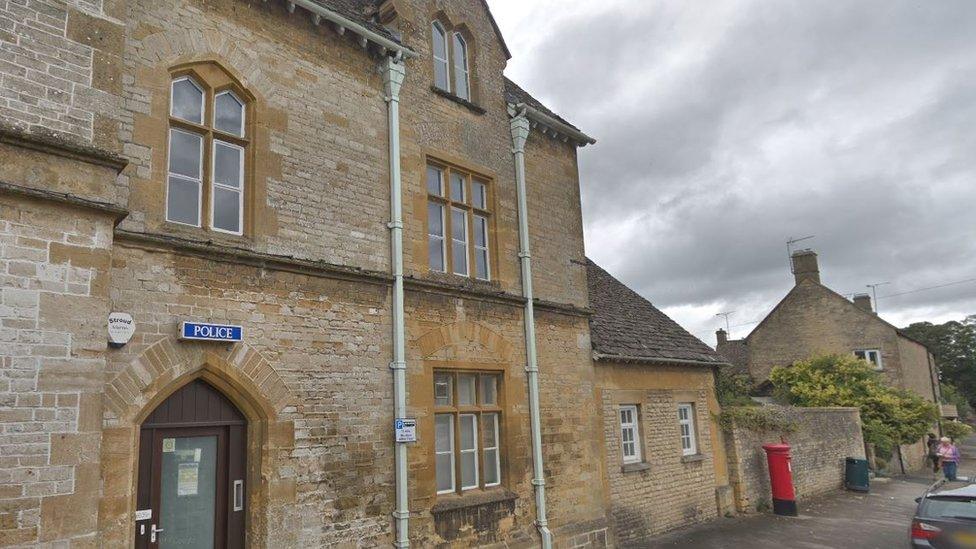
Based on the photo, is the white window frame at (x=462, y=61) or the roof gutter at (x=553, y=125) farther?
the roof gutter at (x=553, y=125)

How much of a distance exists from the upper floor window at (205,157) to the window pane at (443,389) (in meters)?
3.69

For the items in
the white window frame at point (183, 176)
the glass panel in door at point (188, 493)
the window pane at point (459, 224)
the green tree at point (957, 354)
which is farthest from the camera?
the green tree at point (957, 354)

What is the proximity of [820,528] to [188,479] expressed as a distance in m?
12.3

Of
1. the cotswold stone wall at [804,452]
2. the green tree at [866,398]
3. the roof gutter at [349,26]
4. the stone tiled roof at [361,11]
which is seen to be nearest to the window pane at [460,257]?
the roof gutter at [349,26]

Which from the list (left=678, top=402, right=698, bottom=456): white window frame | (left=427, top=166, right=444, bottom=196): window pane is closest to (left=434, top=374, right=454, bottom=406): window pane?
(left=427, top=166, right=444, bottom=196): window pane

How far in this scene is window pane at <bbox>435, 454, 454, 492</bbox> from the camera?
9625 millimetres

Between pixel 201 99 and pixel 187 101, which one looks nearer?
pixel 187 101

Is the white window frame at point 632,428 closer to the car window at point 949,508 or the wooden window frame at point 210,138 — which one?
the car window at point 949,508

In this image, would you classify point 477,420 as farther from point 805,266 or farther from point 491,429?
point 805,266

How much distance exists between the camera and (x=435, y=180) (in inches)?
423

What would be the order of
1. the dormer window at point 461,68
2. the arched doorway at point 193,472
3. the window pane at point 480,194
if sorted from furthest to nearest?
the dormer window at point 461,68, the window pane at point 480,194, the arched doorway at point 193,472

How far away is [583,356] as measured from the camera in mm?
12391

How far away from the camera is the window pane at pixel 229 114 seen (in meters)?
8.19

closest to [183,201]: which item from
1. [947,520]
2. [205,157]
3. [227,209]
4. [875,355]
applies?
[227,209]
